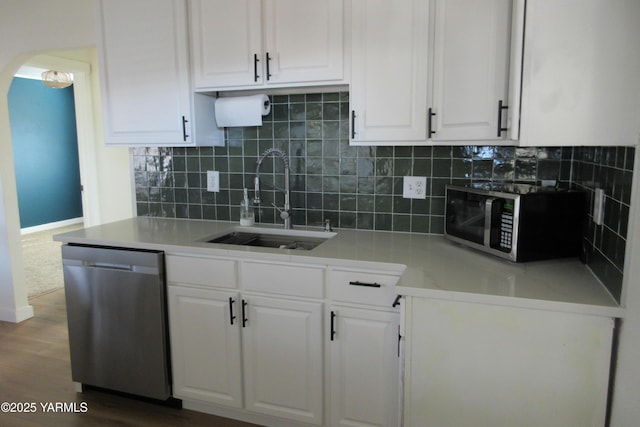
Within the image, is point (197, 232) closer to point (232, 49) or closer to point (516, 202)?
point (232, 49)

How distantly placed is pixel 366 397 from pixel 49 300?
3.24 meters

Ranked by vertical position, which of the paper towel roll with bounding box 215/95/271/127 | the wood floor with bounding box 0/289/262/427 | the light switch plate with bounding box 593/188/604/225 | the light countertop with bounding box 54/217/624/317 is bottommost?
the wood floor with bounding box 0/289/262/427

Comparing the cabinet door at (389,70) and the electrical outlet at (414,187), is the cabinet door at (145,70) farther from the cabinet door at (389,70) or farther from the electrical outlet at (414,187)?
the electrical outlet at (414,187)

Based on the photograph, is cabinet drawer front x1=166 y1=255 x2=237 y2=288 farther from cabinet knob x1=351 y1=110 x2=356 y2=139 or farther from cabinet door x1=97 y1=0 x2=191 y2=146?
cabinet knob x1=351 y1=110 x2=356 y2=139

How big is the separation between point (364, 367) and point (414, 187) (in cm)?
96

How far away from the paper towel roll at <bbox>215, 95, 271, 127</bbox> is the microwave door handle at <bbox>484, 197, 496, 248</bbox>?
4.20 feet

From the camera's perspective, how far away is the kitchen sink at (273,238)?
2373 millimetres

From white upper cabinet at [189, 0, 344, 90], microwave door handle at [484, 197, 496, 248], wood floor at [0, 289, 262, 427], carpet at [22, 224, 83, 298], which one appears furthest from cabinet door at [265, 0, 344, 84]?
carpet at [22, 224, 83, 298]

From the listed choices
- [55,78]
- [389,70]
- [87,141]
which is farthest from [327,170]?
[87,141]

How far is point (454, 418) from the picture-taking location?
4.98ft

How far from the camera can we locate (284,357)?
2.02 metres

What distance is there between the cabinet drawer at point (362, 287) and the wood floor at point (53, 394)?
2.99 ft

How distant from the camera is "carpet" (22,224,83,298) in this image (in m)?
4.25

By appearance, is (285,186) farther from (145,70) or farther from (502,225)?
(502,225)
